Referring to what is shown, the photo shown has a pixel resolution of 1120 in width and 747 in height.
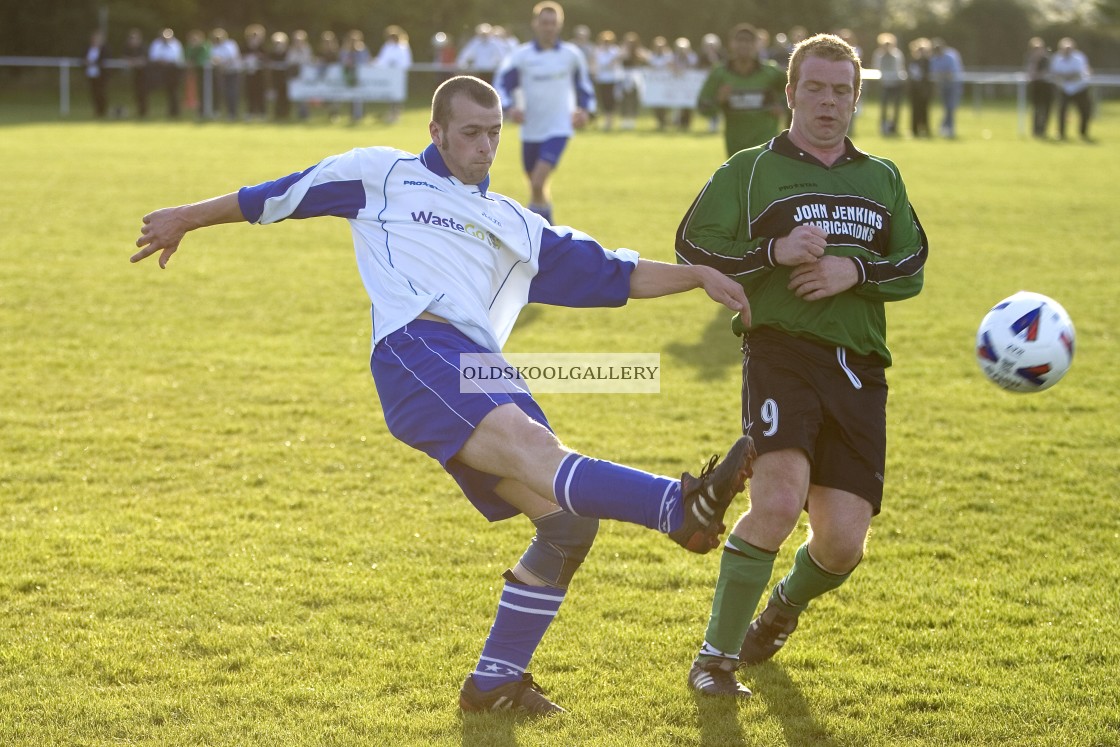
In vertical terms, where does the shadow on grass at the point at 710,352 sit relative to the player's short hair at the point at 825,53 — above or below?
below

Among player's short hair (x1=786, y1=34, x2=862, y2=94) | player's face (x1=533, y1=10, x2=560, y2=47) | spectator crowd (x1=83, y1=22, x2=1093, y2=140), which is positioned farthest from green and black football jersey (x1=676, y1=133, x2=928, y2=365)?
spectator crowd (x1=83, y1=22, x2=1093, y2=140)

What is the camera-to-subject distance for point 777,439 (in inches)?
161

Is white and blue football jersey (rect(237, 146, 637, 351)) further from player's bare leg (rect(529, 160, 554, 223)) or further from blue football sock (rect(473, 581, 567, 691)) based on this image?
player's bare leg (rect(529, 160, 554, 223))

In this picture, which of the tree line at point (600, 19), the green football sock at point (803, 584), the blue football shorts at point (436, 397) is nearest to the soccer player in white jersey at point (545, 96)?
the green football sock at point (803, 584)

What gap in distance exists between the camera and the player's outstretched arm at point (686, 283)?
13.4ft

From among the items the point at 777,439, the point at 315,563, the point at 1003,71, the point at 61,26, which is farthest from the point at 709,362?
the point at 1003,71

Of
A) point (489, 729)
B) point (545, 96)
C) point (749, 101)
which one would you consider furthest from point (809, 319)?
point (545, 96)

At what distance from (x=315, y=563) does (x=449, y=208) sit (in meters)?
1.87

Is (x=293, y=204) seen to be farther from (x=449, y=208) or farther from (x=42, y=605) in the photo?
(x=42, y=605)

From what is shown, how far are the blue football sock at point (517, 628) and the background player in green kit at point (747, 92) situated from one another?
8.55m

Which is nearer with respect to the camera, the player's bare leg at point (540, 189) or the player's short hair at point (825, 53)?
the player's short hair at point (825, 53)

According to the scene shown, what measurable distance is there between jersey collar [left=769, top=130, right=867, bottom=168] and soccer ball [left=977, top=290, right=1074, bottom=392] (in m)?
0.79

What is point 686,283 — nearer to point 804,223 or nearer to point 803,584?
point 804,223

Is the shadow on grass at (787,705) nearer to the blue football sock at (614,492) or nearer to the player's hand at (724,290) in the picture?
the blue football sock at (614,492)
